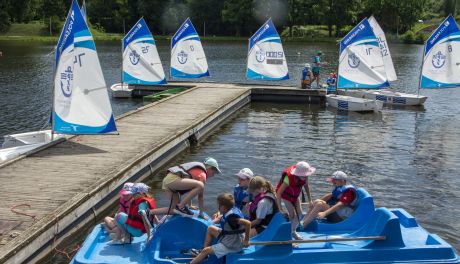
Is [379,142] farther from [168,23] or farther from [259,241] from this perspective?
[168,23]

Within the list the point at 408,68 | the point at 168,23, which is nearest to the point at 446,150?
the point at 408,68

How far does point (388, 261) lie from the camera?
11.5 m

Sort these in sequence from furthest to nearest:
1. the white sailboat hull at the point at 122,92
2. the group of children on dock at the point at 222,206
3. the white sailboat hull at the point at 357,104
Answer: the white sailboat hull at the point at 122,92 < the white sailboat hull at the point at 357,104 < the group of children on dock at the point at 222,206

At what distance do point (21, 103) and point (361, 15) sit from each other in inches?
3686

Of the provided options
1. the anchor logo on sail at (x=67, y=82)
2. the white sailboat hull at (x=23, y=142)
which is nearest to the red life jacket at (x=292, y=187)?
the anchor logo on sail at (x=67, y=82)

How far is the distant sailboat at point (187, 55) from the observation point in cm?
3847

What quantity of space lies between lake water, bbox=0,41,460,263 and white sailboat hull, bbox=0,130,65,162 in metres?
4.27

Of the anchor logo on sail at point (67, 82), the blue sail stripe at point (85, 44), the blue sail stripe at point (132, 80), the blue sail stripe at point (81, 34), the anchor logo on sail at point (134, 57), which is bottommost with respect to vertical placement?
the blue sail stripe at point (132, 80)

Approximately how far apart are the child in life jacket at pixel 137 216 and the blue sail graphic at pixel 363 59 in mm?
24569

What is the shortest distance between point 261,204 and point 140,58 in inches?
1046

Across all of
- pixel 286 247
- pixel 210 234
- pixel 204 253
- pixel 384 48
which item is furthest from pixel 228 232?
pixel 384 48

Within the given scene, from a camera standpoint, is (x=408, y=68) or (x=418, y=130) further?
(x=408, y=68)

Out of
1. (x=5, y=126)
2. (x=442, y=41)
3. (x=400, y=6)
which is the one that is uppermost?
Result: (x=400, y=6)

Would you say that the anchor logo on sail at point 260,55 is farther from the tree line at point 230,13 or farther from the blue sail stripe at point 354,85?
the tree line at point 230,13
